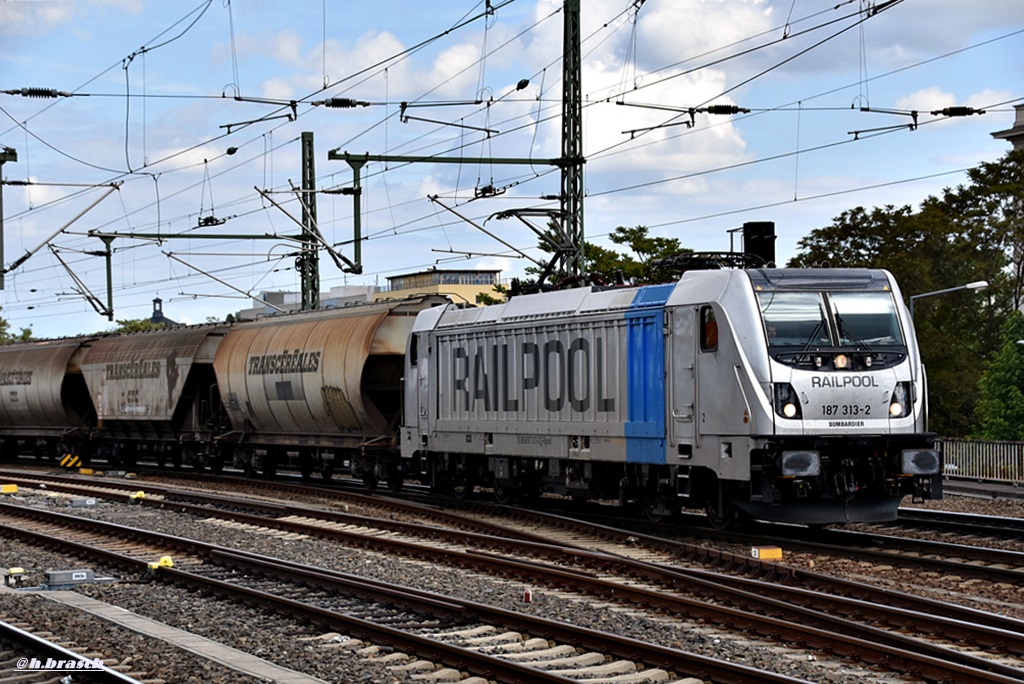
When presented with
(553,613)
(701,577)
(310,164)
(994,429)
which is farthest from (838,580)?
(994,429)

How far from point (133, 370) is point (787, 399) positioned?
25.0 m

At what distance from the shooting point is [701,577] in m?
14.6

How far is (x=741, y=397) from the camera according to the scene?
1733 cm

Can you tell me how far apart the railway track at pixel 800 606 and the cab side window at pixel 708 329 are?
264 centimetres

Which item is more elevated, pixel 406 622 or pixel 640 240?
pixel 640 240

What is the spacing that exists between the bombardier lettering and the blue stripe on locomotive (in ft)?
8.11

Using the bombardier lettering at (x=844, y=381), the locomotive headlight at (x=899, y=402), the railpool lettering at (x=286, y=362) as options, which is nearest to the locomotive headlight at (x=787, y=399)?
the bombardier lettering at (x=844, y=381)

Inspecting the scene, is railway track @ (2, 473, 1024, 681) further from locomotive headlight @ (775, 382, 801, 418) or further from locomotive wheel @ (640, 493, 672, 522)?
locomotive headlight @ (775, 382, 801, 418)

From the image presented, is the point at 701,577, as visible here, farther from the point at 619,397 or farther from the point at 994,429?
the point at 994,429

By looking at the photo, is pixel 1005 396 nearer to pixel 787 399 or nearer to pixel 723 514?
pixel 723 514

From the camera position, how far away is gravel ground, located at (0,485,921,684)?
34.7 feet

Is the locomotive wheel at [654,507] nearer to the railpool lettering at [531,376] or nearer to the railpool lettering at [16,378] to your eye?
the railpool lettering at [531,376]

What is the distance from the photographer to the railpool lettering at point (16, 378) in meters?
43.6

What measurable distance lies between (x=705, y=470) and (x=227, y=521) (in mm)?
8664
